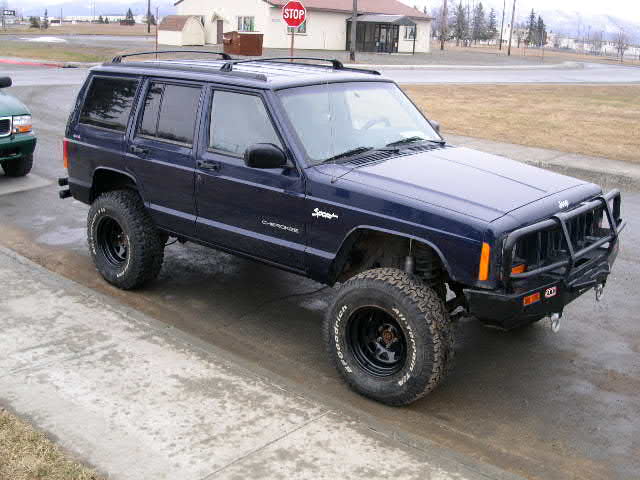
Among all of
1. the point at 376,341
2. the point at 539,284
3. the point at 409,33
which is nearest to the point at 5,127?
the point at 376,341

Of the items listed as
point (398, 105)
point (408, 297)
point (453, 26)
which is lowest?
point (408, 297)

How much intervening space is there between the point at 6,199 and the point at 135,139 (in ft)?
14.4

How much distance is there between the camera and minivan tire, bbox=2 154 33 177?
36.3ft

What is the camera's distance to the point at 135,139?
641cm

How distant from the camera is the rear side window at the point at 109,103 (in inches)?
259

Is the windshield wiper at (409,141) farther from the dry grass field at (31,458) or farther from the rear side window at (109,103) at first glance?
the dry grass field at (31,458)

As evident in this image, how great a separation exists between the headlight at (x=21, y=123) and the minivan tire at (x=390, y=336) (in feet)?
23.8

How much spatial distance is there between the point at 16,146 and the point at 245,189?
246 inches

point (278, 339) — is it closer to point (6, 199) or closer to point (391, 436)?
point (391, 436)

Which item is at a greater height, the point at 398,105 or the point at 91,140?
the point at 398,105

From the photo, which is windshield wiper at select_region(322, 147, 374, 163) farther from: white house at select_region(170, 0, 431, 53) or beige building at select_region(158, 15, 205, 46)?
beige building at select_region(158, 15, 205, 46)

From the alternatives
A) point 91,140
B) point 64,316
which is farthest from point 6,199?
point 64,316

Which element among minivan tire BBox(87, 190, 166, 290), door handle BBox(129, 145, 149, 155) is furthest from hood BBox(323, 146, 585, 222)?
minivan tire BBox(87, 190, 166, 290)

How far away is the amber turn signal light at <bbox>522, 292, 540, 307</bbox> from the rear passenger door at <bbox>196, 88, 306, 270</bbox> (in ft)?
5.14
